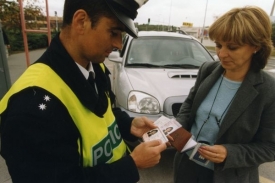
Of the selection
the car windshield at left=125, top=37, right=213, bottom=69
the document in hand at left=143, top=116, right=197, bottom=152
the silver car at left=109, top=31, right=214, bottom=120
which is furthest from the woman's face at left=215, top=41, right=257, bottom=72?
the car windshield at left=125, top=37, right=213, bottom=69

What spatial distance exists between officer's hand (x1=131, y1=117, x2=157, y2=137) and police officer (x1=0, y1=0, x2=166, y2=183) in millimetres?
269

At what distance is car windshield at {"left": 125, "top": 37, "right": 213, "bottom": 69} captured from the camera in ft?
11.3

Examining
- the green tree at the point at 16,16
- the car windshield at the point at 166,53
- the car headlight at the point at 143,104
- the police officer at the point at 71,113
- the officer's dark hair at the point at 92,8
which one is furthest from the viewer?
the green tree at the point at 16,16

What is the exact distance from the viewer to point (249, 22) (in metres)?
1.35

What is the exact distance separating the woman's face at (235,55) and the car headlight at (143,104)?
1.14 meters

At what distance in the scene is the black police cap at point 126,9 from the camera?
39.6 inches

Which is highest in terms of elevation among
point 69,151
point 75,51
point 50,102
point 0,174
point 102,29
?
point 102,29

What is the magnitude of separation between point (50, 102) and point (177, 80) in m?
2.21

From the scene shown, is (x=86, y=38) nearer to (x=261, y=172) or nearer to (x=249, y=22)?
(x=249, y=22)

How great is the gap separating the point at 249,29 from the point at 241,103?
0.45 meters

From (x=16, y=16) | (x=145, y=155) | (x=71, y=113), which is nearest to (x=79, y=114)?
(x=71, y=113)

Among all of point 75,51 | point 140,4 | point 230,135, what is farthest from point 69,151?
point 230,135

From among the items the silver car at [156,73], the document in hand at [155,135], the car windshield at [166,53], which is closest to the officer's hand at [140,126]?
the document in hand at [155,135]

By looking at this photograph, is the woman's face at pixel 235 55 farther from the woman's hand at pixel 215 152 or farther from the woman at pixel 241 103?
the woman's hand at pixel 215 152
